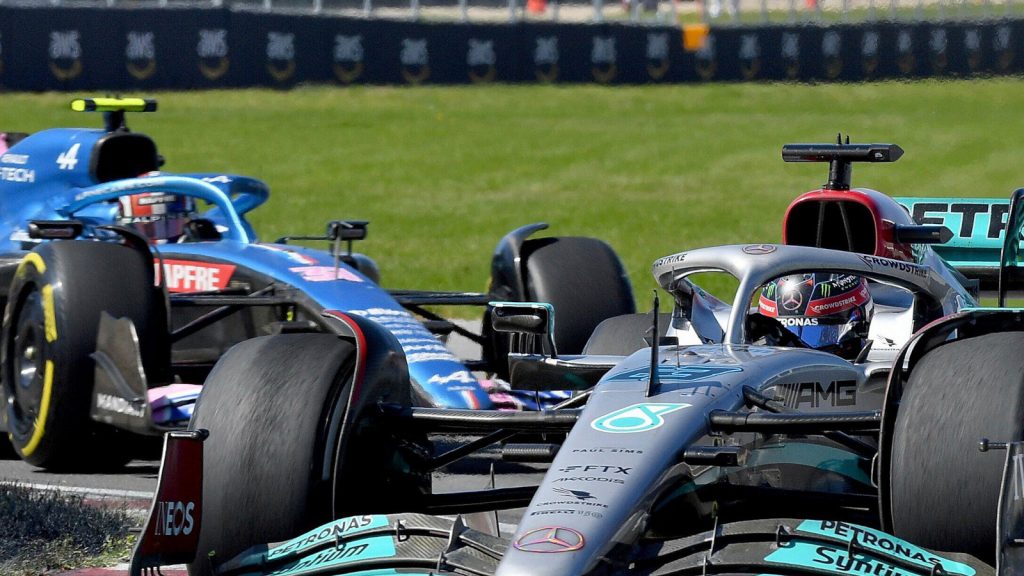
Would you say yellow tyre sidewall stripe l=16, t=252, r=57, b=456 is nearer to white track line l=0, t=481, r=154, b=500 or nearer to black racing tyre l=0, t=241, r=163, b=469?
black racing tyre l=0, t=241, r=163, b=469

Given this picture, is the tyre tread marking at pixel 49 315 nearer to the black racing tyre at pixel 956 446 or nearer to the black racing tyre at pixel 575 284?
the black racing tyre at pixel 575 284

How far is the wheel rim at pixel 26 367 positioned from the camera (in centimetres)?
679

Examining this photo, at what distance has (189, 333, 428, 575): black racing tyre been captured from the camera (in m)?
3.93

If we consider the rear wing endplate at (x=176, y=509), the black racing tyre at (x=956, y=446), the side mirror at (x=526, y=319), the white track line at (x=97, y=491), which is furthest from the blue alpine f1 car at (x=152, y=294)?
the black racing tyre at (x=956, y=446)

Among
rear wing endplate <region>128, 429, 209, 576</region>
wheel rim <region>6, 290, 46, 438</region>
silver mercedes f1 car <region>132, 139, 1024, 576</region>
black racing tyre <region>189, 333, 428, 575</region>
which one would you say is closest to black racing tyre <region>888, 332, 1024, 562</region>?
silver mercedes f1 car <region>132, 139, 1024, 576</region>

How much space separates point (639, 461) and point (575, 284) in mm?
4251

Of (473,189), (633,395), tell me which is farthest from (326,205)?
(633,395)

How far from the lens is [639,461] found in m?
3.62

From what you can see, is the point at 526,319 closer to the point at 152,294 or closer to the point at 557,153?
the point at 152,294

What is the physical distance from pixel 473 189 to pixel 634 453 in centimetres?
1601

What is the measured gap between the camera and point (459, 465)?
6840 mm

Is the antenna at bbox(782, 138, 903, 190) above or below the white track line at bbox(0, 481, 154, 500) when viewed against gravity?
above

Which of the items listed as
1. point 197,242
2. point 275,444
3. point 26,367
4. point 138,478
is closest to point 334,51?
point 197,242

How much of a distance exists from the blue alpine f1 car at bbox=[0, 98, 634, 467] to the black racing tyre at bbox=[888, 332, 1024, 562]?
2.76m
